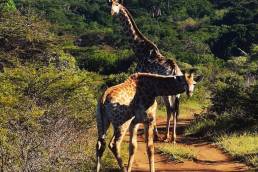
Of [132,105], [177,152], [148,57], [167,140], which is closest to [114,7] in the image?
[148,57]

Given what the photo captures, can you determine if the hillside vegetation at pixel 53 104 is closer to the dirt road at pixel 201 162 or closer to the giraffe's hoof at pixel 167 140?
the dirt road at pixel 201 162

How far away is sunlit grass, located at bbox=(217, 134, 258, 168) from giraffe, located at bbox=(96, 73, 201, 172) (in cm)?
267

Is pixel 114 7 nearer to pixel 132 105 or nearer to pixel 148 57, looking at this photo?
pixel 148 57

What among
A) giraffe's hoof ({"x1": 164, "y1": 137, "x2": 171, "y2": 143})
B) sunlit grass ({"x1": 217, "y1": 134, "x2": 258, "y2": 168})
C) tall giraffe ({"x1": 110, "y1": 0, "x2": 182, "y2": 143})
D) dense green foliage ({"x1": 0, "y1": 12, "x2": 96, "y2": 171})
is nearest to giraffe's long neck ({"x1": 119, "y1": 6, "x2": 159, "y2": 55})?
tall giraffe ({"x1": 110, "y1": 0, "x2": 182, "y2": 143})

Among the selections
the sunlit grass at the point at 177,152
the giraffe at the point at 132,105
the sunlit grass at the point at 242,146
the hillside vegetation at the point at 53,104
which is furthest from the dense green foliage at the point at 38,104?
the sunlit grass at the point at 242,146

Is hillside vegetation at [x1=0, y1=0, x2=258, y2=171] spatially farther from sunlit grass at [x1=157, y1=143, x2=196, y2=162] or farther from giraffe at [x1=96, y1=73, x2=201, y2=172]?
sunlit grass at [x1=157, y1=143, x2=196, y2=162]

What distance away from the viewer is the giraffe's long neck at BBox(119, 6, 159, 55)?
1288 cm

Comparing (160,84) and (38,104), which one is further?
(38,104)

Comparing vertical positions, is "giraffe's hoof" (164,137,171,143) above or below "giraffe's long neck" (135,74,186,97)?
below

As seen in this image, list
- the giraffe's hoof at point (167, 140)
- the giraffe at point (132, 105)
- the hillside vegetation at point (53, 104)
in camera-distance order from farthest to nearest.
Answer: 1. the giraffe's hoof at point (167, 140)
2. the giraffe at point (132, 105)
3. the hillside vegetation at point (53, 104)

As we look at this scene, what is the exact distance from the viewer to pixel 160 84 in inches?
354

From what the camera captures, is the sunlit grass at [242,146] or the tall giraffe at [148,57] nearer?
the sunlit grass at [242,146]

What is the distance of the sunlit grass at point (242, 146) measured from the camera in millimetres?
11141

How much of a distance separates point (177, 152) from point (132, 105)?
2.84m
